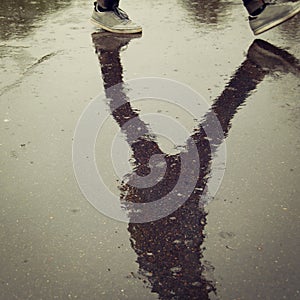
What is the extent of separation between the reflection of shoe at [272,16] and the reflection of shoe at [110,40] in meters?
1.03

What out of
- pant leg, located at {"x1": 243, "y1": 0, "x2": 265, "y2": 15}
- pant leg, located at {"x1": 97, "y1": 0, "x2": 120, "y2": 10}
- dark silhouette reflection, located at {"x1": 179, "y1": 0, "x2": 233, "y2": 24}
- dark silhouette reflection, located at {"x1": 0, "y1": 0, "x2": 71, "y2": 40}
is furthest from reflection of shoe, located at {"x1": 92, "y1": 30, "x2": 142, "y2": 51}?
pant leg, located at {"x1": 243, "y1": 0, "x2": 265, "y2": 15}

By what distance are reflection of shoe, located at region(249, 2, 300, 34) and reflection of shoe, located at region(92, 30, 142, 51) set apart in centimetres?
103

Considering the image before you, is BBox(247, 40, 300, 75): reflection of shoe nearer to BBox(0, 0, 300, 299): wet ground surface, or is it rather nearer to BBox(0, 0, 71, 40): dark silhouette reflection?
BBox(0, 0, 300, 299): wet ground surface

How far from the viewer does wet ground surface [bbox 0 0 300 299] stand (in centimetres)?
164

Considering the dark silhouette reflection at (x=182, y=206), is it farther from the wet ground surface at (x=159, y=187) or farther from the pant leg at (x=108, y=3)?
the pant leg at (x=108, y=3)

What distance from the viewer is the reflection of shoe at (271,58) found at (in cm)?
333

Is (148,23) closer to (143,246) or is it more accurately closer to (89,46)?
(89,46)

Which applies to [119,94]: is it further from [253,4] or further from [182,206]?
[253,4]

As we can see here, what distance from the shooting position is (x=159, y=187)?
2.14 metres

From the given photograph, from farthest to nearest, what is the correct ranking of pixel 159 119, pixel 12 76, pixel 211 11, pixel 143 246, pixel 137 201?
1. pixel 211 11
2. pixel 12 76
3. pixel 159 119
4. pixel 137 201
5. pixel 143 246

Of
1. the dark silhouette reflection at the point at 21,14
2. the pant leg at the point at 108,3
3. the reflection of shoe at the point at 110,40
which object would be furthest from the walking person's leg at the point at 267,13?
the dark silhouette reflection at the point at 21,14

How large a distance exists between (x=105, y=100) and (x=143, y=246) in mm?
1375

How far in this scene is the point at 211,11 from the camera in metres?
4.83

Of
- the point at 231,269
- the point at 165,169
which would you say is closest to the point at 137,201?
the point at 165,169
